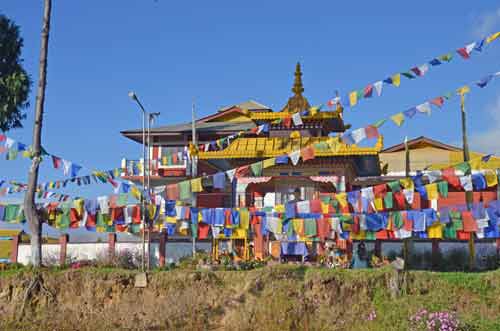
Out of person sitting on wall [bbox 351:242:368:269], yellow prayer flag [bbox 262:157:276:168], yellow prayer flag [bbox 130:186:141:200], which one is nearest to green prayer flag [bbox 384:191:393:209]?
person sitting on wall [bbox 351:242:368:269]

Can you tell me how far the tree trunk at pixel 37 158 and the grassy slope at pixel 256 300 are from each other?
5.48 feet

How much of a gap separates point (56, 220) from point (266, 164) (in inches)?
312

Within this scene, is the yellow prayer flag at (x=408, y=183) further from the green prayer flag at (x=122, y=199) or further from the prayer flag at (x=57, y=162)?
the prayer flag at (x=57, y=162)

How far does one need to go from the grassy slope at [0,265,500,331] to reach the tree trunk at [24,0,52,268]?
1.67 metres

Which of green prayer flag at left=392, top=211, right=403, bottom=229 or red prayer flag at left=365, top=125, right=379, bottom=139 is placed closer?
red prayer flag at left=365, top=125, right=379, bottom=139

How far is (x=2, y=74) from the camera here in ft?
81.8

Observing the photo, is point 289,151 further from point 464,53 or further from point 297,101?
point 464,53

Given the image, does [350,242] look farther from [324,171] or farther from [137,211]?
[137,211]

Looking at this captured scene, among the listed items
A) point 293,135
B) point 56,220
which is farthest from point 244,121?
point 56,220

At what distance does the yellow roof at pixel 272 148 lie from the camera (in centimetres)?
2244

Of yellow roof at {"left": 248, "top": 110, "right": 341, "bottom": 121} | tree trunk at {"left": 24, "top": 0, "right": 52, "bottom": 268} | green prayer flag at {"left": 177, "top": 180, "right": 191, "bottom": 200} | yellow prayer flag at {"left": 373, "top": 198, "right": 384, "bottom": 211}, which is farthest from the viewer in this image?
yellow roof at {"left": 248, "top": 110, "right": 341, "bottom": 121}

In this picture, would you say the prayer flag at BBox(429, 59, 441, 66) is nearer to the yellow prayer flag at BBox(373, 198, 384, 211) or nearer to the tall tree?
the yellow prayer flag at BBox(373, 198, 384, 211)

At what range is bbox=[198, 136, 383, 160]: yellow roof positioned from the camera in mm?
22438

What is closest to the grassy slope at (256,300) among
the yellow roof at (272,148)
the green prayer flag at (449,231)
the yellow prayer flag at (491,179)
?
the green prayer flag at (449,231)
